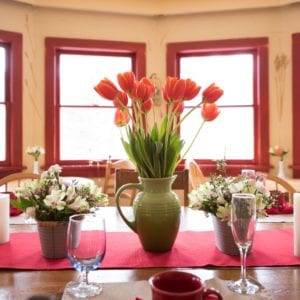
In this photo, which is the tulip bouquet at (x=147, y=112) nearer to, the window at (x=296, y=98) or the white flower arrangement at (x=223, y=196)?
the white flower arrangement at (x=223, y=196)

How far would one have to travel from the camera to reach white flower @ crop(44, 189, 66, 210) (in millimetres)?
1053

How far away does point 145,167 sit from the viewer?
3.86 ft

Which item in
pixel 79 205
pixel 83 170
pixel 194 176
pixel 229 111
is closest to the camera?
pixel 79 205

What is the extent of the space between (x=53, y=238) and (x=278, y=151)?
293 cm

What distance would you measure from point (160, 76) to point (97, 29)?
0.80m

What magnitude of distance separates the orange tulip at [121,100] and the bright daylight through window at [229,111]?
2760 millimetres

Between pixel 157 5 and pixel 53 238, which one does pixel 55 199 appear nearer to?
pixel 53 238

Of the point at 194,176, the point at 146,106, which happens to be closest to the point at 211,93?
the point at 146,106

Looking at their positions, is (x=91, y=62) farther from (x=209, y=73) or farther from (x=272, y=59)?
(x=272, y=59)

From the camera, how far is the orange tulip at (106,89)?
3.57 feet

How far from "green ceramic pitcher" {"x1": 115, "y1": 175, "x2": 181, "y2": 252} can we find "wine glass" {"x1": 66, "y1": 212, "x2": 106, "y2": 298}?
26cm

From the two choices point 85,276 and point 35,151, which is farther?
point 35,151

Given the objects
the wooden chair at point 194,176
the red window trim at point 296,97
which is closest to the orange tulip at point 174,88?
the wooden chair at point 194,176

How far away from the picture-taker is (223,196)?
44.7 inches
